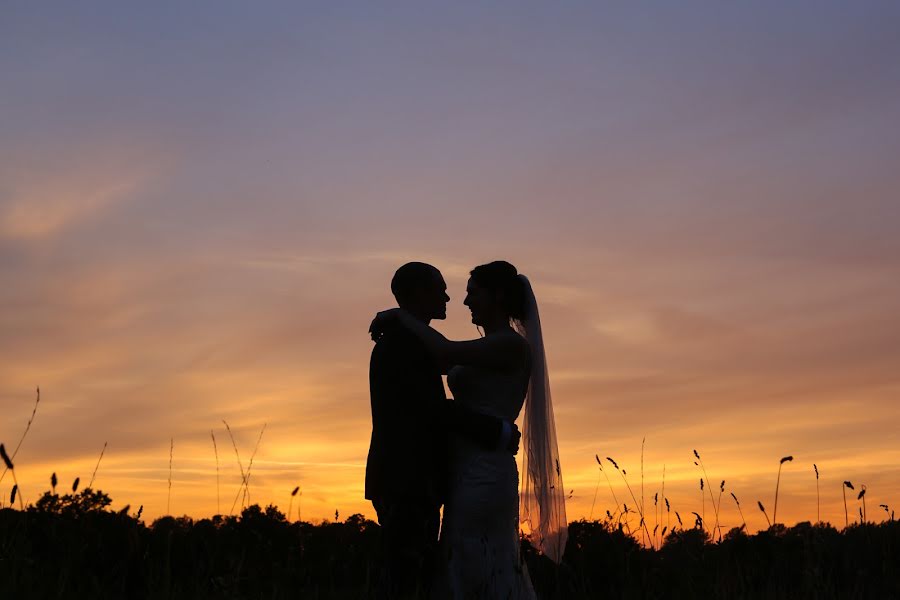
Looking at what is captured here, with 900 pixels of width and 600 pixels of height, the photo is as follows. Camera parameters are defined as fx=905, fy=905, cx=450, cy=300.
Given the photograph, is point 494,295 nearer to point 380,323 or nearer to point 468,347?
point 468,347

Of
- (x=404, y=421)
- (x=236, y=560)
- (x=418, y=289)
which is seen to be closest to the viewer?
(x=236, y=560)

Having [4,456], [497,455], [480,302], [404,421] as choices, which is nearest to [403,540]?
[404,421]

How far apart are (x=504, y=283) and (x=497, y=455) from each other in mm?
1615

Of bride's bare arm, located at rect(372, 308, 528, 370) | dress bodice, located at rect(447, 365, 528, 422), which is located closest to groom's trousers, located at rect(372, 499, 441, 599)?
dress bodice, located at rect(447, 365, 528, 422)

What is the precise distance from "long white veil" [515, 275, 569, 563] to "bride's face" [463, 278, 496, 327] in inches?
32.3

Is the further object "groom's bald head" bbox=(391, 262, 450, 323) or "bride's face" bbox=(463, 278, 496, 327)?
"bride's face" bbox=(463, 278, 496, 327)

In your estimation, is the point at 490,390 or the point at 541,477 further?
the point at 541,477

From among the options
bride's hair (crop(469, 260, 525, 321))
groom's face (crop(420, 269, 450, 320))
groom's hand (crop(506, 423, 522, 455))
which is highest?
bride's hair (crop(469, 260, 525, 321))

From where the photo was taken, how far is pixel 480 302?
7645 millimetres

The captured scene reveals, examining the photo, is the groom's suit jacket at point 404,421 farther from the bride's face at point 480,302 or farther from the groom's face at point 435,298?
the bride's face at point 480,302

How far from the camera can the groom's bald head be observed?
286 inches

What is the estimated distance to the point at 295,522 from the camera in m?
6.24

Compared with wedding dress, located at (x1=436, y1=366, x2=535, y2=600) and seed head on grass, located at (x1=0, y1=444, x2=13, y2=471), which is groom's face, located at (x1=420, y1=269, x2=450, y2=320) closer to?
wedding dress, located at (x1=436, y1=366, x2=535, y2=600)

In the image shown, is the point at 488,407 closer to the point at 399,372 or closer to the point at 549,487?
the point at 399,372
